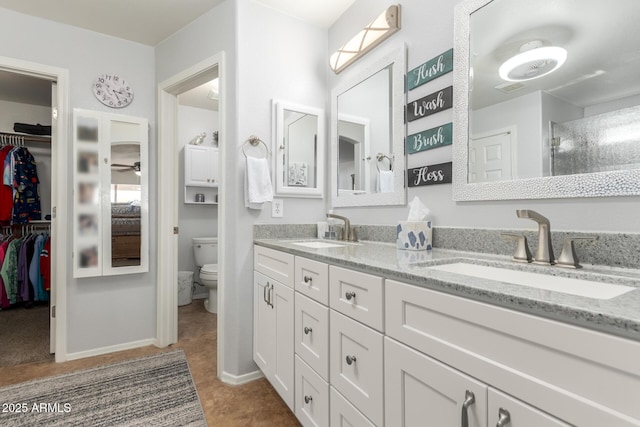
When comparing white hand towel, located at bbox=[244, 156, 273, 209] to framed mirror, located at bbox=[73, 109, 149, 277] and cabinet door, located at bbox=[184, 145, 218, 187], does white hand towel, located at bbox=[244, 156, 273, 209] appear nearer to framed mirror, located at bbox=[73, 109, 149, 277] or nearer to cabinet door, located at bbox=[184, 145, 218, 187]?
framed mirror, located at bbox=[73, 109, 149, 277]

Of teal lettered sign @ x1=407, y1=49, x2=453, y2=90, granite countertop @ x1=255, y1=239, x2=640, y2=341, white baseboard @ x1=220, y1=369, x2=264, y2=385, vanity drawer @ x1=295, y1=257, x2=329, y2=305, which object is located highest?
teal lettered sign @ x1=407, y1=49, x2=453, y2=90

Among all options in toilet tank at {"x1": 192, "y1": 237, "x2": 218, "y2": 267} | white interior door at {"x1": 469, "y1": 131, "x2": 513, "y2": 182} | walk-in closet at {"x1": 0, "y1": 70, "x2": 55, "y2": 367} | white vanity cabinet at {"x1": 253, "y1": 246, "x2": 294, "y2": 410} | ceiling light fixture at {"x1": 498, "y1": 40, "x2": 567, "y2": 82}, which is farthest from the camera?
toilet tank at {"x1": 192, "y1": 237, "x2": 218, "y2": 267}

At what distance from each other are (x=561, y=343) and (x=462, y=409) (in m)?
0.27

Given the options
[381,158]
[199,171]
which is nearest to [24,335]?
[199,171]

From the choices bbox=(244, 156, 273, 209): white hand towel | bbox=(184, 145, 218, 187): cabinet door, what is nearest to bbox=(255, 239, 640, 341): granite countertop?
bbox=(244, 156, 273, 209): white hand towel

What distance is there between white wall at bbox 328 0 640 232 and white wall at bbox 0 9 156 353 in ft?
5.85

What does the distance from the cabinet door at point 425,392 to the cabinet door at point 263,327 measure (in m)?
0.92

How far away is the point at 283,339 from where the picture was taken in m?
1.57

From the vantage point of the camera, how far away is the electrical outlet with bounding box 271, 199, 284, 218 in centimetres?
209

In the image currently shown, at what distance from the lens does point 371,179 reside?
1911mm

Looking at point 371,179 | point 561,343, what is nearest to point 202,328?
Result: point 371,179

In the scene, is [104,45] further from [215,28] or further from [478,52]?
[478,52]

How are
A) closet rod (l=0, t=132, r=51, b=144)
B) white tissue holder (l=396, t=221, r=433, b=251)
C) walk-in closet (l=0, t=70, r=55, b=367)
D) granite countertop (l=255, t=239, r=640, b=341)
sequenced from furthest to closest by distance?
1. closet rod (l=0, t=132, r=51, b=144)
2. walk-in closet (l=0, t=70, r=55, b=367)
3. white tissue holder (l=396, t=221, r=433, b=251)
4. granite countertop (l=255, t=239, r=640, b=341)

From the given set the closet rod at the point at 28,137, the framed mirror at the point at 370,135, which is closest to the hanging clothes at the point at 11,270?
the closet rod at the point at 28,137
